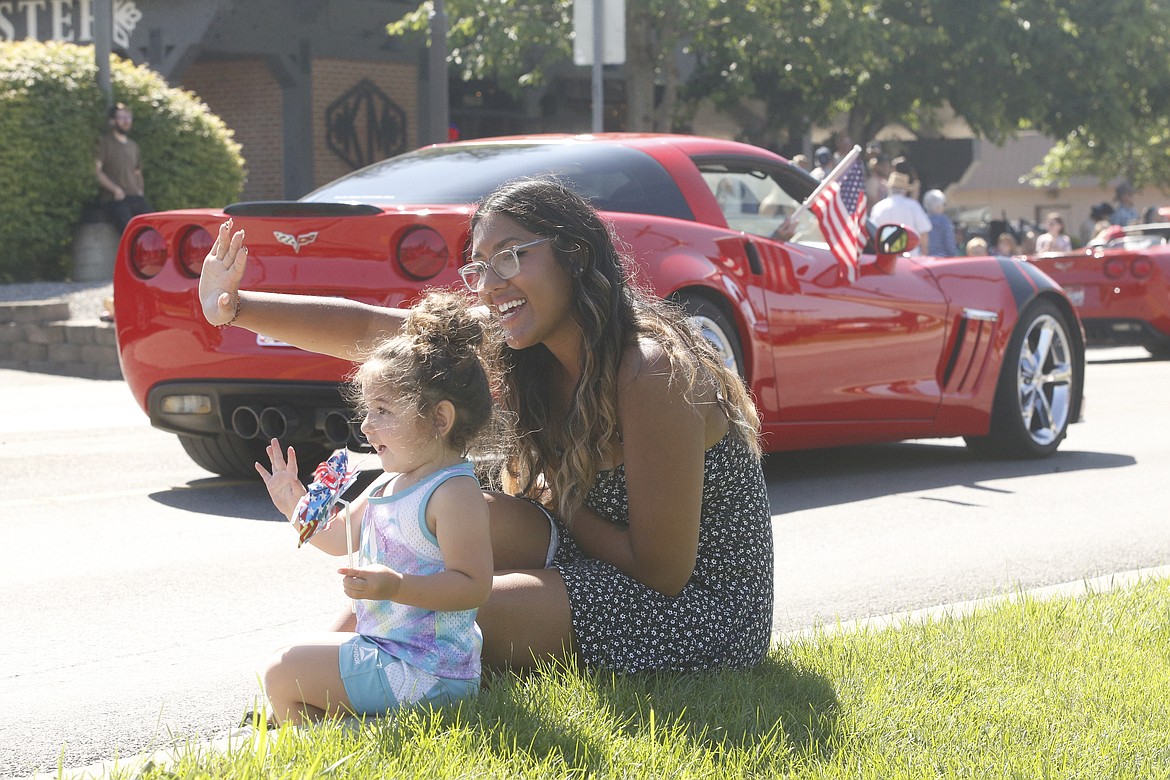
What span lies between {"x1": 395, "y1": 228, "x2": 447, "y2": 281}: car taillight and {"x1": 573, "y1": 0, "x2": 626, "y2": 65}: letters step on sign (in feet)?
26.8

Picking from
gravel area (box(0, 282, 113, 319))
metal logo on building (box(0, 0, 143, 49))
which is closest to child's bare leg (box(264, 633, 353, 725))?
gravel area (box(0, 282, 113, 319))

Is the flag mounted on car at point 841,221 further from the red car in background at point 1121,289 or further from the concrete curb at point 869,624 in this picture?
the red car in background at point 1121,289

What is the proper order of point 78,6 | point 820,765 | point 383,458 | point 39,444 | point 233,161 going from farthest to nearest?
point 78,6 → point 233,161 → point 39,444 → point 383,458 → point 820,765

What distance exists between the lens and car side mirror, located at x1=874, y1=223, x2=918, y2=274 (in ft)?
24.8

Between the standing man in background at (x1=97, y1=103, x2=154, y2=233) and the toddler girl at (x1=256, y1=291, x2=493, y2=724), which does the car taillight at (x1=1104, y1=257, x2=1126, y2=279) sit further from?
the toddler girl at (x1=256, y1=291, x2=493, y2=724)

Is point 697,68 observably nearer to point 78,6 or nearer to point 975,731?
point 78,6

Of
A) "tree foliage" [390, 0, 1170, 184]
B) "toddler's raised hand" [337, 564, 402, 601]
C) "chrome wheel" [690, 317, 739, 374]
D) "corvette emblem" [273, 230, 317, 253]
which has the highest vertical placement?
"tree foliage" [390, 0, 1170, 184]

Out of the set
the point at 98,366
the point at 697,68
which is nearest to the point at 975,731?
the point at 98,366

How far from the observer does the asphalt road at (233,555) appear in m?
4.09

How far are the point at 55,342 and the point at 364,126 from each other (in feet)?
46.1

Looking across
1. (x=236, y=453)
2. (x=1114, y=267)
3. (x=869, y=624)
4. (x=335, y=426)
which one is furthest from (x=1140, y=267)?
(x=869, y=624)

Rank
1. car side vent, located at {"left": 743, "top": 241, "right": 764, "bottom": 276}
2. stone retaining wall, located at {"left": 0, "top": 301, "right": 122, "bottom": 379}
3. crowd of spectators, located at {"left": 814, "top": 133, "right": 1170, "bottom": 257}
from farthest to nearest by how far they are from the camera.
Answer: crowd of spectators, located at {"left": 814, "top": 133, "right": 1170, "bottom": 257}, stone retaining wall, located at {"left": 0, "top": 301, "right": 122, "bottom": 379}, car side vent, located at {"left": 743, "top": 241, "right": 764, "bottom": 276}

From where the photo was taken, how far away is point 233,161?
19.0 m

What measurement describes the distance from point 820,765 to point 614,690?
0.53 m
